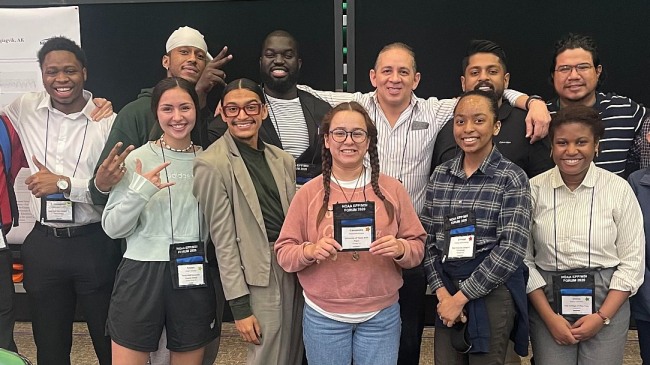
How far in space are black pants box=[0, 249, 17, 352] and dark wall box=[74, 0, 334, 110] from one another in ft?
4.68

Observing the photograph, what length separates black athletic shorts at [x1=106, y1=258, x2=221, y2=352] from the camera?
2244mm

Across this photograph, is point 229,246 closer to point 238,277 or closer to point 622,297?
point 238,277

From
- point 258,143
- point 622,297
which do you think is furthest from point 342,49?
point 622,297

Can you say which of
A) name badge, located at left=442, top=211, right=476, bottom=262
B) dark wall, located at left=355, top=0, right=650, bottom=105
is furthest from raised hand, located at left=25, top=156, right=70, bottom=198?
dark wall, located at left=355, top=0, right=650, bottom=105

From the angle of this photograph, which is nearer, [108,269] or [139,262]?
[139,262]

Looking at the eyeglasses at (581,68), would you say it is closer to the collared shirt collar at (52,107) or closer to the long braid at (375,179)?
the long braid at (375,179)

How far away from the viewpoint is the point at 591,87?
265cm

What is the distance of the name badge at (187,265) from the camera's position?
2248 millimetres

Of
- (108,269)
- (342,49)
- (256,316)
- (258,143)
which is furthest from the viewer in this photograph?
(342,49)

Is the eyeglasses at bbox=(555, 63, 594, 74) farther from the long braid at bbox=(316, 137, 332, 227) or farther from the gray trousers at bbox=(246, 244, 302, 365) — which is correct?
the gray trousers at bbox=(246, 244, 302, 365)

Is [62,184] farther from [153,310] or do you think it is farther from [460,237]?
[460,237]

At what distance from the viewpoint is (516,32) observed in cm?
348

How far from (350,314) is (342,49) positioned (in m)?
2.03

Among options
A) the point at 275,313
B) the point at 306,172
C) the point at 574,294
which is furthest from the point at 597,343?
the point at 306,172
